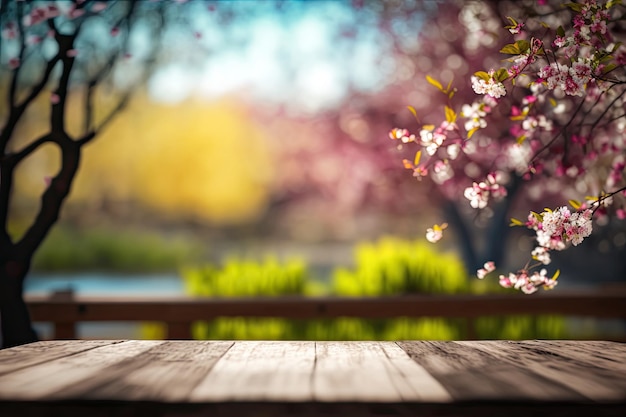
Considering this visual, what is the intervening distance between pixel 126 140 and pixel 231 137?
10.3 ft

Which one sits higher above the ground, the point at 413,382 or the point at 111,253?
the point at 111,253

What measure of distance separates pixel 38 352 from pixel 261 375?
100 cm

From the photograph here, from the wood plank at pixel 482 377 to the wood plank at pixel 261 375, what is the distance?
1.29 ft

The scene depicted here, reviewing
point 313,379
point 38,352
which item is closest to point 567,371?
point 313,379

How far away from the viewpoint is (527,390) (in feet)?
6.40

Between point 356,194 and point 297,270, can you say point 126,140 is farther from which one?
point 297,270

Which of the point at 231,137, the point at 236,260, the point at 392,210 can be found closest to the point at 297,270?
the point at 236,260

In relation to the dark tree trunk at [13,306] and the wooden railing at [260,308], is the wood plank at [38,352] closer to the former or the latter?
the dark tree trunk at [13,306]

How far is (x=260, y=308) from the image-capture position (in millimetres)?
5289

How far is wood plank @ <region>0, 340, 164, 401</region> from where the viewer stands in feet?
6.29

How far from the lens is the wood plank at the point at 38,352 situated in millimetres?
2375

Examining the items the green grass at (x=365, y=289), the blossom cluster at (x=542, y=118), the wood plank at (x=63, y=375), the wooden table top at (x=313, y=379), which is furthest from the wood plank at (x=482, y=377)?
the green grass at (x=365, y=289)

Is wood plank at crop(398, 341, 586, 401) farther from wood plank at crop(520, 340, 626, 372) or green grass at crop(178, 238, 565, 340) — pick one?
green grass at crop(178, 238, 565, 340)

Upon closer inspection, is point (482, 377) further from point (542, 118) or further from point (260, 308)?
point (260, 308)
